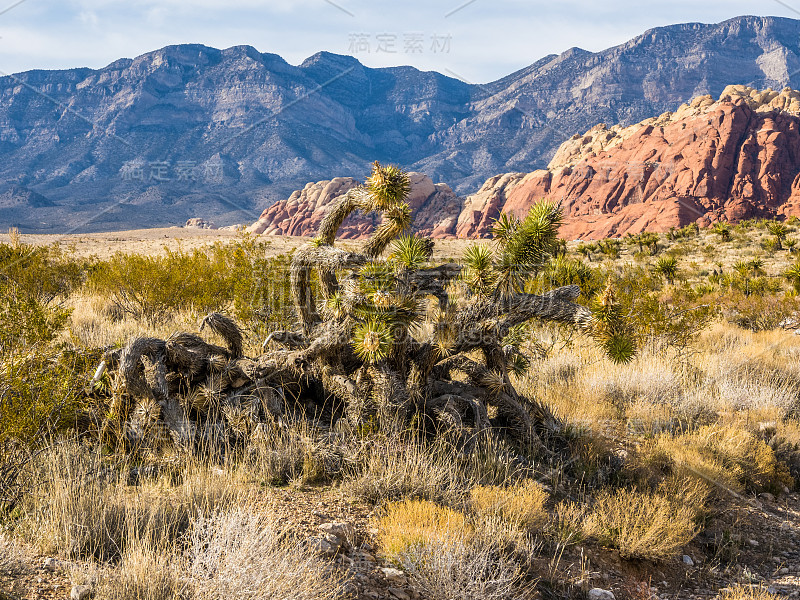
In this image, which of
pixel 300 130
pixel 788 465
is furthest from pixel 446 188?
pixel 788 465

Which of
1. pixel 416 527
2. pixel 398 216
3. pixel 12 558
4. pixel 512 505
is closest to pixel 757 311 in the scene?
pixel 512 505

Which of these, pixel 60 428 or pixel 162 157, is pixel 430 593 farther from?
pixel 162 157

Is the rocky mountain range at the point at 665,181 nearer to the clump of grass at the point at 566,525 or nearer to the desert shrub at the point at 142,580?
the clump of grass at the point at 566,525

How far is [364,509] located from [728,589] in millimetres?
2831

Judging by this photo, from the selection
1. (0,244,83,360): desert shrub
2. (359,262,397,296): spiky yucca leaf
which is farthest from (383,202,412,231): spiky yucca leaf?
(0,244,83,360): desert shrub

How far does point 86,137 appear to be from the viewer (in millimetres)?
184875

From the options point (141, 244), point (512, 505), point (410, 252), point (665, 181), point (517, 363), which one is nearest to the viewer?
point (512, 505)

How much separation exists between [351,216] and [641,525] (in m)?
115

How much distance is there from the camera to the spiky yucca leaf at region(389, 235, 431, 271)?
4457 millimetres

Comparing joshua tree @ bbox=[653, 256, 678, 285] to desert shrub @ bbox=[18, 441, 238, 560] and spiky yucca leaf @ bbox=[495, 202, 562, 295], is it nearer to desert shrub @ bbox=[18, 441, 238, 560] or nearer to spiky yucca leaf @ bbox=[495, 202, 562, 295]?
spiky yucca leaf @ bbox=[495, 202, 562, 295]

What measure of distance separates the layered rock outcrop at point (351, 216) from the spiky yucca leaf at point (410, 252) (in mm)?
102368

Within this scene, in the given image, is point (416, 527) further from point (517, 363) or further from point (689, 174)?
point (689, 174)

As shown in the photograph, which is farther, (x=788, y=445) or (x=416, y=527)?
(x=788, y=445)

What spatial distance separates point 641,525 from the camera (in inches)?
173
